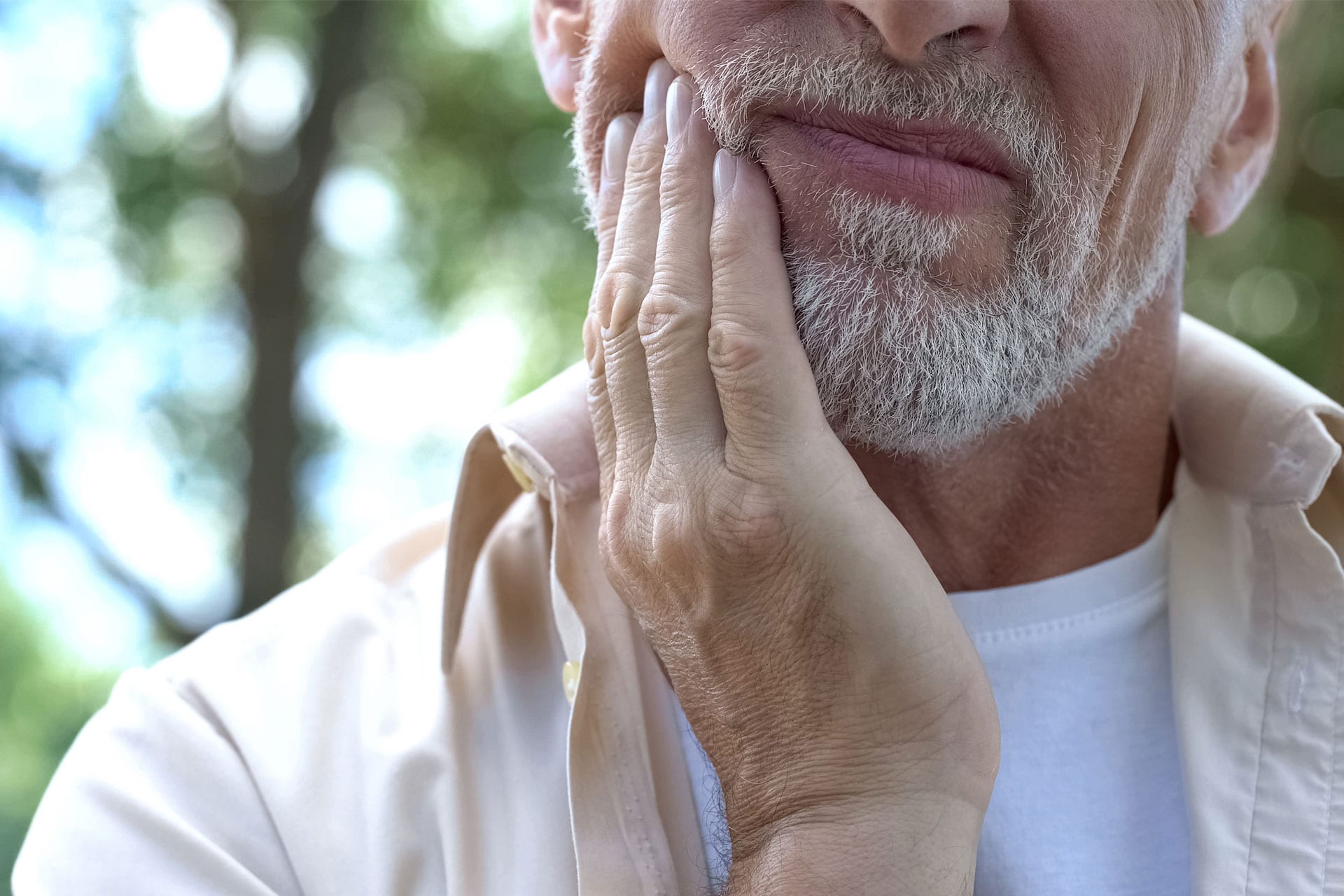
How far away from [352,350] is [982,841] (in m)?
7.16

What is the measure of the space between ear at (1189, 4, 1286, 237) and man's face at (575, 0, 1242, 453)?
1.16 feet

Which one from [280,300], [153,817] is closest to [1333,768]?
[153,817]

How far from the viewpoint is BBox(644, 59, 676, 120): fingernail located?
1.61 m

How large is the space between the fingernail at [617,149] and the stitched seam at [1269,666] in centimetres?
125

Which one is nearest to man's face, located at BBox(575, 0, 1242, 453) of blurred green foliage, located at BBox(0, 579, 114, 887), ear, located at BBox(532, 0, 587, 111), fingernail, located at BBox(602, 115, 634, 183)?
fingernail, located at BBox(602, 115, 634, 183)

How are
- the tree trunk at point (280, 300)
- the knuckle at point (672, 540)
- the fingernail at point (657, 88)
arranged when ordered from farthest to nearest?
1. the tree trunk at point (280, 300)
2. the fingernail at point (657, 88)
3. the knuckle at point (672, 540)

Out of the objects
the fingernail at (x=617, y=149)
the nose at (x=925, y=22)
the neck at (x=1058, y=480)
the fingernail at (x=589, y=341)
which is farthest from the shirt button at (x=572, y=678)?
the nose at (x=925, y=22)

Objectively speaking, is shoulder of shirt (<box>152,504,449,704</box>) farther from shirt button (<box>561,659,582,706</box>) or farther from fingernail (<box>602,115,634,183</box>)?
fingernail (<box>602,115,634,183</box>)

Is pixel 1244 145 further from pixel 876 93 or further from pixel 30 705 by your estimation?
pixel 30 705

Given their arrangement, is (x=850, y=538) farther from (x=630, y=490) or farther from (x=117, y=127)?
(x=117, y=127)

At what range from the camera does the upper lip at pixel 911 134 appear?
1.47m

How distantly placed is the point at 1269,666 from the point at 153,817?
173 centimetres

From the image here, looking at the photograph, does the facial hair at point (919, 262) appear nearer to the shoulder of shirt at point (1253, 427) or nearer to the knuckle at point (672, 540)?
the knuckle at point (672, 540)

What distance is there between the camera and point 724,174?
151 centimetres
